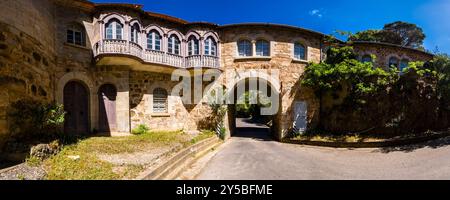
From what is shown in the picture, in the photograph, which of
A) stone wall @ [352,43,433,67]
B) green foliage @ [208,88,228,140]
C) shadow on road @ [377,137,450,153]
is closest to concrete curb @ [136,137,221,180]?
green foliage @ [208,88,228,140]

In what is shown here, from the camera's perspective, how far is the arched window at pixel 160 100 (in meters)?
14.1

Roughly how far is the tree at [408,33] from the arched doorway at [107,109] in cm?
3651

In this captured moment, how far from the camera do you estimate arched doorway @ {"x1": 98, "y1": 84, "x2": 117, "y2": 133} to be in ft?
41.4

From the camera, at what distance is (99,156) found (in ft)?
23.5

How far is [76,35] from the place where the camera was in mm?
11859

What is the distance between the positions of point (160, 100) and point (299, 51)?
406 inches

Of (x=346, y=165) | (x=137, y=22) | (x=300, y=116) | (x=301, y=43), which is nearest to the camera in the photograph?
(x=346, y=165)

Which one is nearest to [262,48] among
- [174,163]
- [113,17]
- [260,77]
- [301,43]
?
[260,77]

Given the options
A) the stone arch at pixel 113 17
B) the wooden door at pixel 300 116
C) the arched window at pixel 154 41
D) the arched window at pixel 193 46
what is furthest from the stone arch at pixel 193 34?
the wooden door at pixel 300 116

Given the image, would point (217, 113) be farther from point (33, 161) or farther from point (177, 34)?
point (33, 161)

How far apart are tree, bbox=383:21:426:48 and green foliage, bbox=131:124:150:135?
35277 mm

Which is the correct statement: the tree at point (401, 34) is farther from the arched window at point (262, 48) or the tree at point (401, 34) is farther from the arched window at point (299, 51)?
the arched window at point (262, 48)
